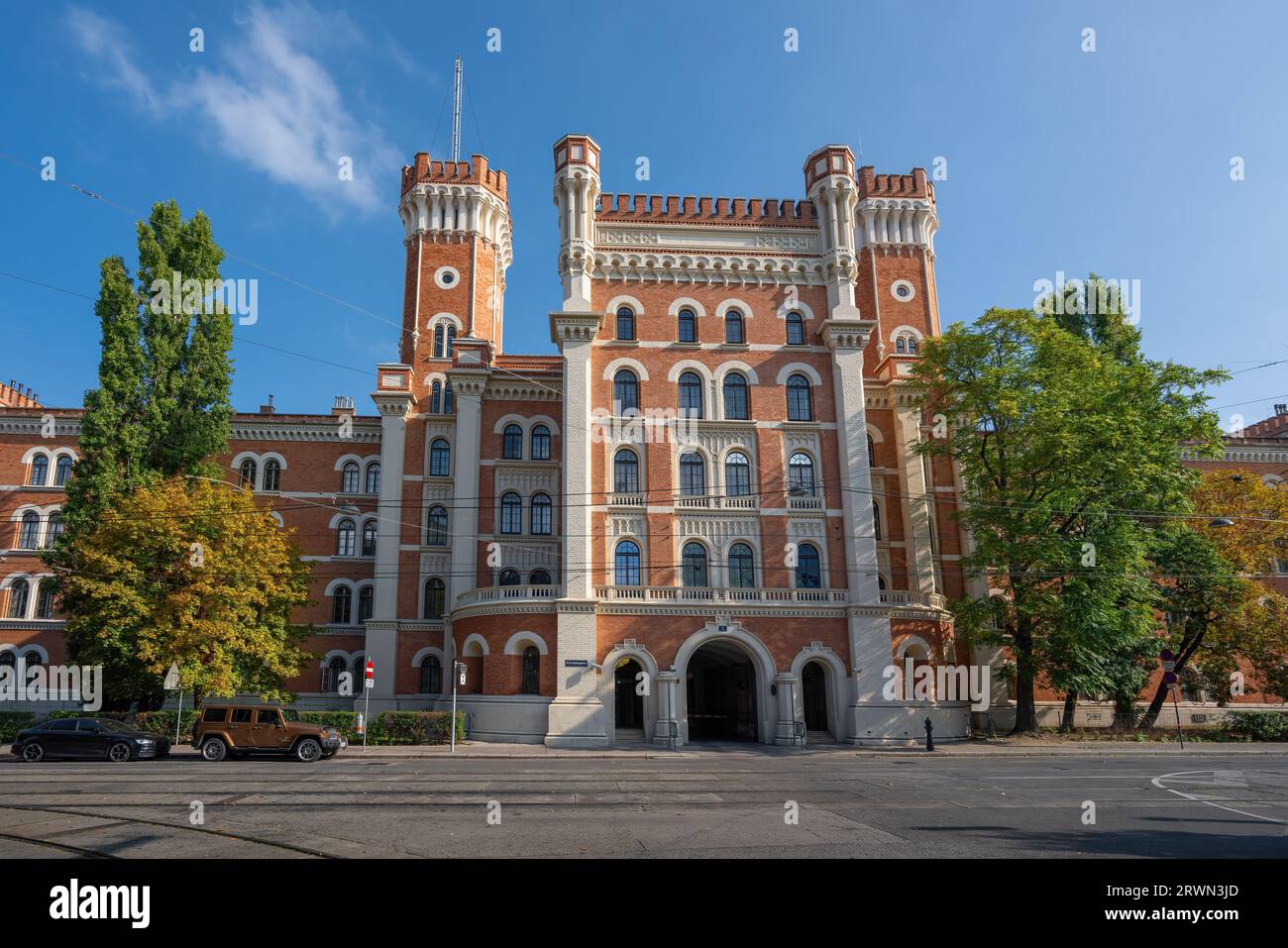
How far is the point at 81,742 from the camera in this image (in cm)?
2334

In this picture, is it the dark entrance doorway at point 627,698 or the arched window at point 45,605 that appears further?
the arched window at point 45,605

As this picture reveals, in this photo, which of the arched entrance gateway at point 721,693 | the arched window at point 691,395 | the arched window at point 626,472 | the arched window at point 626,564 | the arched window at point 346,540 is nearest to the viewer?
the arched window at point 626,564

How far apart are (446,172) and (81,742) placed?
114 ft

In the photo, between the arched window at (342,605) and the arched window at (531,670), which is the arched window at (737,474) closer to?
the arched window at (531,670)

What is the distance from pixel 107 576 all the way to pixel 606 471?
1926 cm

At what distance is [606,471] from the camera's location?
34688 millimetres

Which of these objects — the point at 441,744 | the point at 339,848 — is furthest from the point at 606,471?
the point at 339,848

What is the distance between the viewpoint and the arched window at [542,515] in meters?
39.1

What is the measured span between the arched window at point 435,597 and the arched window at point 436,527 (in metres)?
1.79

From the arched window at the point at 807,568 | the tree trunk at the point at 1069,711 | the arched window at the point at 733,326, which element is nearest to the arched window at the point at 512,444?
the arched window at the point at 733,326

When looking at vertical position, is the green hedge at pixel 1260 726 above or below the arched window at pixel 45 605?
below

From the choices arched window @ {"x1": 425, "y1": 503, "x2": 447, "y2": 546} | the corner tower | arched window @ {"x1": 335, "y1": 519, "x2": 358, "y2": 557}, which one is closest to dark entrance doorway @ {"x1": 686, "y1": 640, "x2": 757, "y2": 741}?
arched window @ {"x1": 425, "y1": 503, "x2": 447, "y2": 546}

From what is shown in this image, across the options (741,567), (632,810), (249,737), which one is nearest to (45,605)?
(249,737)

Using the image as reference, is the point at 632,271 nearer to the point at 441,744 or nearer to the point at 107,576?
the point at 441,744
